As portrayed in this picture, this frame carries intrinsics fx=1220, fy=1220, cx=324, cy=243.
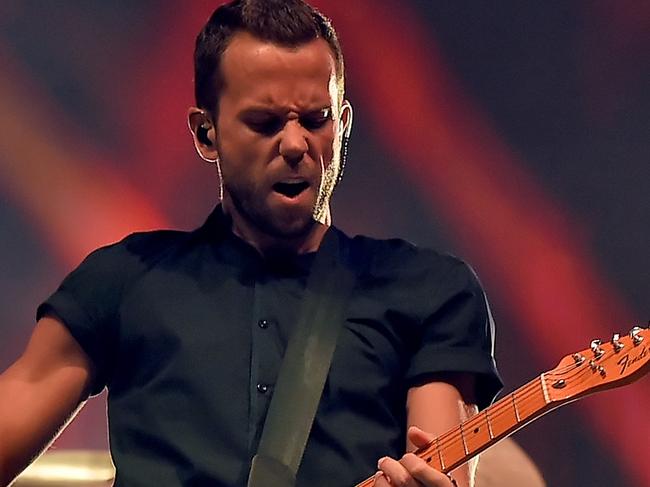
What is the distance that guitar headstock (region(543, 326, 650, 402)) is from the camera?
42.0 inches

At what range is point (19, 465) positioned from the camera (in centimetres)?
136

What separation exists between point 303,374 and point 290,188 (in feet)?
0.70

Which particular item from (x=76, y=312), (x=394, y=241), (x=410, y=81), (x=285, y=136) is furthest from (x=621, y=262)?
(x=76, y=312)

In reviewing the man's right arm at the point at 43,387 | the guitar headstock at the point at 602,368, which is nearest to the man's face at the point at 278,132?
the man's right arm at the point at 43,387

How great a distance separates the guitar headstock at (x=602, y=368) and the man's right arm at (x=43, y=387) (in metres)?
0.55

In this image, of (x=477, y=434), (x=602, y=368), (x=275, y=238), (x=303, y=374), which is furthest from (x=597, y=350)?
(x=275, y=238)

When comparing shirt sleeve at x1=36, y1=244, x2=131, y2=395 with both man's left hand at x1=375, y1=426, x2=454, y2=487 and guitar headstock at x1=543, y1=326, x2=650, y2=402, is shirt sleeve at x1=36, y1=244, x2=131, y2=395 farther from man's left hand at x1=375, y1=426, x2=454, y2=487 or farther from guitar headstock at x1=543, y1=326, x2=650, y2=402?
guitar headstock at x1=543, y1=326, x2=650, y2=402

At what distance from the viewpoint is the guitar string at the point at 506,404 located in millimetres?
1122

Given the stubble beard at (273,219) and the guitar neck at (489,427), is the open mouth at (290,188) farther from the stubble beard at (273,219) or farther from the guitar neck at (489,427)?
the guitar neck at (489,427)

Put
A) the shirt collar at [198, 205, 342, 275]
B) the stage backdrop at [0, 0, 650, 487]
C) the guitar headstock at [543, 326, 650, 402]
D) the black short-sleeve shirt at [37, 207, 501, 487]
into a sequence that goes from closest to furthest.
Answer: the guitar headstock at [543, 326, 650, 402], the black short-sleeve shirt at [37, 207, 501, 487], the shirt collar at [198, 205, 342, 275], the stage backdrop at [0, 0, 650, 487]

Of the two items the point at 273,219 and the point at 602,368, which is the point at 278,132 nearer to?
the point at 273,219

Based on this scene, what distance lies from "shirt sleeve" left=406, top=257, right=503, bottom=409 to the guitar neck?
128 mm

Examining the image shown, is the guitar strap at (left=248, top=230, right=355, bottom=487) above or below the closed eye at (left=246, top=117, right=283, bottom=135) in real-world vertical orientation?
below

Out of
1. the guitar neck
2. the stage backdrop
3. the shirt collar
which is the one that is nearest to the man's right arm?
the shirt collar
